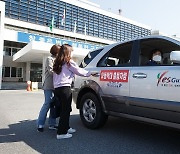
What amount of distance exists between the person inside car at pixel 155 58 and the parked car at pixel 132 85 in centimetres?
6

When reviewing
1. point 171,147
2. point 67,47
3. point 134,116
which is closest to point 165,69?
point 134,116

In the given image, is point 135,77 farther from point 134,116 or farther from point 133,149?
point 133,149

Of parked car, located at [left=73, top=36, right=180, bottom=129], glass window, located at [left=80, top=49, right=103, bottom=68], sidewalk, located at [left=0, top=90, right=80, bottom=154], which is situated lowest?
sidewalk, located at [left=0, top=90, right=80, bottom=154]

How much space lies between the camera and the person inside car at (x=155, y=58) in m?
4.16

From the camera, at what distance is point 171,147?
4.23m

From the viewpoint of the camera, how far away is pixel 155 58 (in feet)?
13.9

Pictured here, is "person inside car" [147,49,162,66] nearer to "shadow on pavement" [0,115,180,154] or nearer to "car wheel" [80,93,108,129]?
"shadow on pavement" [0,115,180,154]

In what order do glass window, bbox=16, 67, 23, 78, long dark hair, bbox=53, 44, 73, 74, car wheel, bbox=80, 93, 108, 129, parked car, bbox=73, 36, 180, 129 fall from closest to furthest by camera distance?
parked car, bbox=73, 36, 180, 129
long dark hair, bbox=53, 44, 73, 74
car wheel, bbox=80, 93, 108, 129
glass window, bbox=16, 67, 23, 78

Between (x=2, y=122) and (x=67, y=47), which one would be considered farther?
→ (x=2, y=122)

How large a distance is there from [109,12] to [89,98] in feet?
171

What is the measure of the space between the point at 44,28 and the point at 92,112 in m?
40.4

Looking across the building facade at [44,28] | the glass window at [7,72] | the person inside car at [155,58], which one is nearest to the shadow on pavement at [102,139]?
the person inside car at [155,58]

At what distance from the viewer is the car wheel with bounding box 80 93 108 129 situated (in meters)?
5.24

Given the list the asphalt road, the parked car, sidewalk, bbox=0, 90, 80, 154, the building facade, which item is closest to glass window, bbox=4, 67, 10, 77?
the building facade
